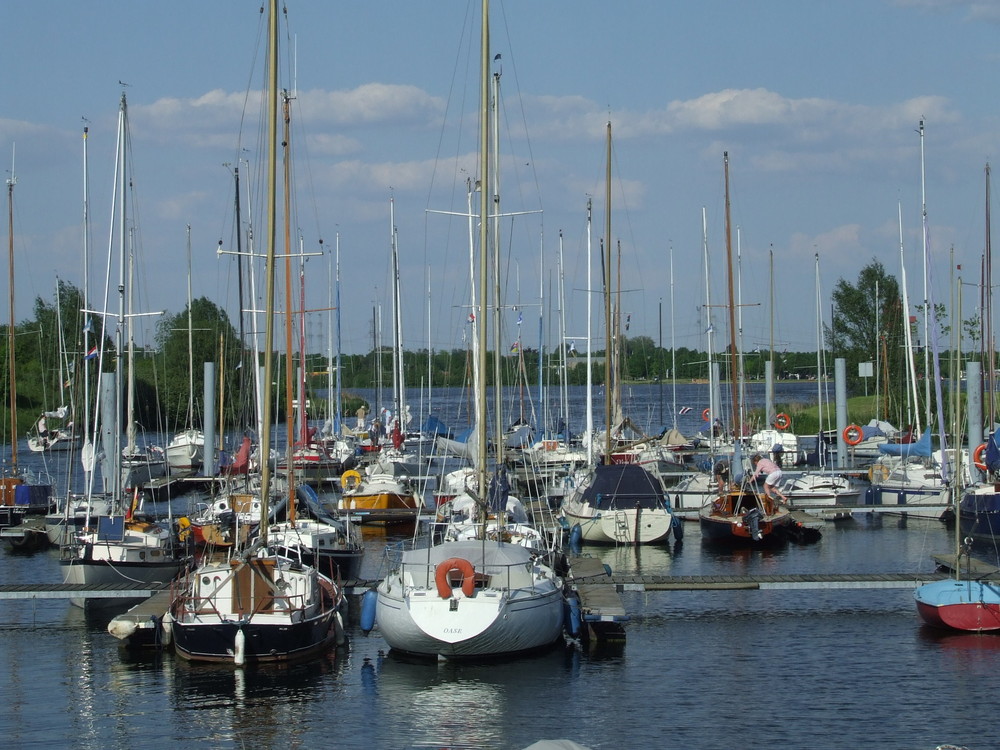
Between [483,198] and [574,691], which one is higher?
[483,198]

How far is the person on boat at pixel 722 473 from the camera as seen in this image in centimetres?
4544

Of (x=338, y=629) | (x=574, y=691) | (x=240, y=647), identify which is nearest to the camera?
(x=574, y=691)

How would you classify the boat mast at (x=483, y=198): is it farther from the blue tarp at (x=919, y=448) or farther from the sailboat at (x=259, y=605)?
the blue tarp at (x=919, y=448)

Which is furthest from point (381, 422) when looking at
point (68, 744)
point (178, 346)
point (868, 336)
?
point (68, 744)

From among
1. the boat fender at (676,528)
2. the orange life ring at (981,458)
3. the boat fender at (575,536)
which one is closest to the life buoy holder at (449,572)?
the boat fender at (575,536)

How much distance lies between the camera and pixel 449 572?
24.2 m

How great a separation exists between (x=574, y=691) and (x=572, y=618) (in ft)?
9.66

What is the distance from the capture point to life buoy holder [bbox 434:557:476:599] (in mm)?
23828

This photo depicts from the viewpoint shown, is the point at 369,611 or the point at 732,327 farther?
the point at 732,327

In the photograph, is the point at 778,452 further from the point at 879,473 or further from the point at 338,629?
the point at 338,629

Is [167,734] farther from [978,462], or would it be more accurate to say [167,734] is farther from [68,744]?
[978,462]

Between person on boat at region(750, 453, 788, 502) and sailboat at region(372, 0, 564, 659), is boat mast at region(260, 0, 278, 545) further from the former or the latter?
person on boat at region(750, 453, 788, 502)

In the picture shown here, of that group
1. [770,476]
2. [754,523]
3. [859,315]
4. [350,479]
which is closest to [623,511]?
[754,523]

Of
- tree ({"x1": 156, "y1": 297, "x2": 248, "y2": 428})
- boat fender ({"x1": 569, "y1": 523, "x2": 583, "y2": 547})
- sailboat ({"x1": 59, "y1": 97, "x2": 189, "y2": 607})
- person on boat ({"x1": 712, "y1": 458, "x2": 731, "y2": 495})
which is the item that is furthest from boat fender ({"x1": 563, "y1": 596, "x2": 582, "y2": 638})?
tree ({"x1": 156, "y1": 297, "x2": 248, "y2": 428})
